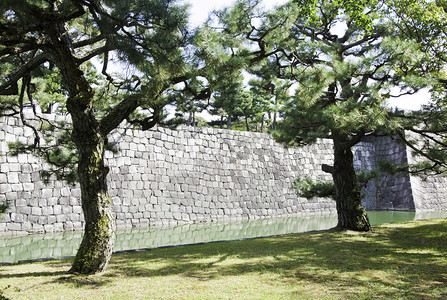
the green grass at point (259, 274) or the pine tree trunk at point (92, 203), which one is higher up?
the pine tree trunk at point (92, 203)

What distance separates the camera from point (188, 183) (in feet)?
29.1

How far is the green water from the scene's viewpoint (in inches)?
208

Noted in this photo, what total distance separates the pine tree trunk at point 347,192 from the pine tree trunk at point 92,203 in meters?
3.30

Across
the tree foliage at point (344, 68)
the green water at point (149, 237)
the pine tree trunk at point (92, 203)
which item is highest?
the tree foliage at point (344, 68)

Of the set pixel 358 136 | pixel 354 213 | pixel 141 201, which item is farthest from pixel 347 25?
pixel 141 201

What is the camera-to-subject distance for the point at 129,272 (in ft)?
10.3

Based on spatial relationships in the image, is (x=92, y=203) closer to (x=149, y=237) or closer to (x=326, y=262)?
(x=326, y=262)

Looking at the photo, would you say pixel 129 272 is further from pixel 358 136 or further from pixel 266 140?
pixel 266 140

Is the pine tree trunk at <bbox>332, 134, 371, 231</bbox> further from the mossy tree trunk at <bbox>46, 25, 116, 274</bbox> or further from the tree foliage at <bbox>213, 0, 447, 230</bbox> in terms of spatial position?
the mossy tree trunk at <bbox>46, 25, 116, 274</bbox>

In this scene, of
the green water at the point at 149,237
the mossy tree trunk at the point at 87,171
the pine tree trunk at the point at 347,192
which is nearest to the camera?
the mossy tree trunk at the point at 87,171

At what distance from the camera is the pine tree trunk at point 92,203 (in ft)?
9.75

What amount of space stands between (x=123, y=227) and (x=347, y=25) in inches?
216

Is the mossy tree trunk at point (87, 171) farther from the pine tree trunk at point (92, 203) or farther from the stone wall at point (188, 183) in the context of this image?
the stone wall at point (188, 183)

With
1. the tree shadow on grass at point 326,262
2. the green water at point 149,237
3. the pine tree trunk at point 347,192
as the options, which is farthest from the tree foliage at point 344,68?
the green water at point 149,237
